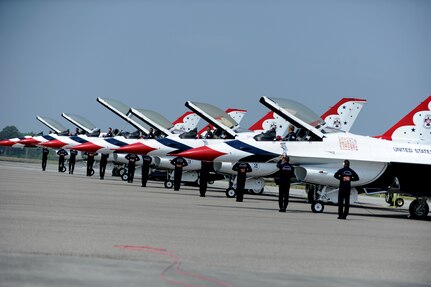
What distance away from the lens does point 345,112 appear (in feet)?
111

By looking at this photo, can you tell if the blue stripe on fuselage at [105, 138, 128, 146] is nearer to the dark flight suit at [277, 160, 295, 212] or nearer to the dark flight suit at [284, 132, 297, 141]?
the dark flight suit at [284, 132, 297, 141]

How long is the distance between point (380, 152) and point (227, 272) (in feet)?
52.1

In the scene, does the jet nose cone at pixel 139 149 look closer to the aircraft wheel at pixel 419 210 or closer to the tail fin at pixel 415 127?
the tail fin at pixel 415 127

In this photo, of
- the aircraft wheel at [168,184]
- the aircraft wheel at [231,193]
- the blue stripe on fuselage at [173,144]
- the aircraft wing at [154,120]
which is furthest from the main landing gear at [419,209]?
the aircraft wing at [154,120]

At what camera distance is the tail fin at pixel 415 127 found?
89.3ft

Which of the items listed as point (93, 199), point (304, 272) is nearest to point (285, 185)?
point (93, 199)

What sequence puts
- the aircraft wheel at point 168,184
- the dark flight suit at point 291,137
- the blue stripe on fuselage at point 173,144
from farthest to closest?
the aircraft wheel at point 168,184 → the blue stripe on fuselage at point 173,144 → the dark flight suit at point 291,137

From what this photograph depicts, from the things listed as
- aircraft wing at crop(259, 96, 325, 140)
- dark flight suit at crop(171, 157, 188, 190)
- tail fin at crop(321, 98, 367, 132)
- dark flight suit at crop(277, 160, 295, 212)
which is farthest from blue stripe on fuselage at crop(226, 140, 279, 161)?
tail fin at crop(321, 98, 367, 132)

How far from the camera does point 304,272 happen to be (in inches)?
399

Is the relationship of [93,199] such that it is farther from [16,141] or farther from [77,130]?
[16,141]

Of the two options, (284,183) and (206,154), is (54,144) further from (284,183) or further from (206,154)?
(284,183)

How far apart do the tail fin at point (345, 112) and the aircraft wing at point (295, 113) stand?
882 centimetres

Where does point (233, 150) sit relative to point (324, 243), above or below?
above

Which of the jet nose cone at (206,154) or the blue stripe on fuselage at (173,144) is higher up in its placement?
the blue stripe on fuselage at (173,144)
